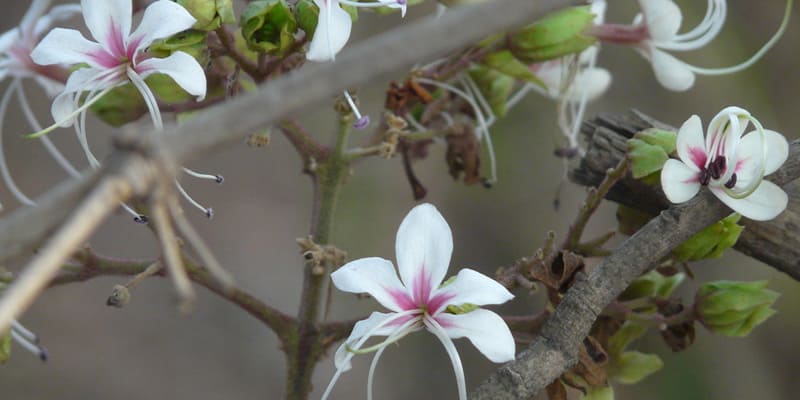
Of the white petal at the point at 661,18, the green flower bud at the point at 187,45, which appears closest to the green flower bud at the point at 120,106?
the green flower bud at the point at 187,45

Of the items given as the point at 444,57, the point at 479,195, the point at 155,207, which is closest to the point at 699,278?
the point at 479,195

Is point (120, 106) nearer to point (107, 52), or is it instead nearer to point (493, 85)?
point (107, 52)

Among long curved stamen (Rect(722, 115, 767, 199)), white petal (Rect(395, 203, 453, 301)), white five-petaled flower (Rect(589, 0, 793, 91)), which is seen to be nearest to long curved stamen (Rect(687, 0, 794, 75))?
white five-petaled flower (Rect(589, 0, 793, 91))

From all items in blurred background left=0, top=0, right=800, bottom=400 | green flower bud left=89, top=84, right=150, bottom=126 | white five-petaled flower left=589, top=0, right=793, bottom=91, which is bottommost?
blurred background left=0, top=0, right=800, bottom=400

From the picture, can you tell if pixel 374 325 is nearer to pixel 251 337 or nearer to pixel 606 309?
pixel 606 309

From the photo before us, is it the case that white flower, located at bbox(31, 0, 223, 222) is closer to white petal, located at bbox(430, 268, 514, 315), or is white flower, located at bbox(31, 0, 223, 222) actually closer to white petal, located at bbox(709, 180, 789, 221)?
white petal, located at bbox(430, 268, 514, 315)

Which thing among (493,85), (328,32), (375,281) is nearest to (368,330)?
(375,281)
